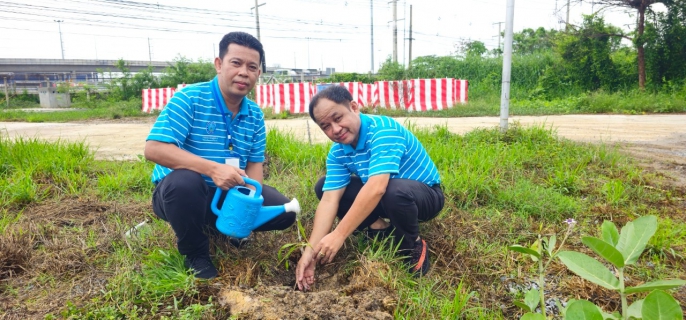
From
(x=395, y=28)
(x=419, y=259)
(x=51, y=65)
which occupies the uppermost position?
(x=395, y=28)

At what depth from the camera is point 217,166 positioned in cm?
202

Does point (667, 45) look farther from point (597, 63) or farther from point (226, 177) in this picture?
point (226, 177)

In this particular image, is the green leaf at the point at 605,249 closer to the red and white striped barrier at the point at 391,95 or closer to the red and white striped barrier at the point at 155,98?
the red and white striped barrier at the point at 391,95

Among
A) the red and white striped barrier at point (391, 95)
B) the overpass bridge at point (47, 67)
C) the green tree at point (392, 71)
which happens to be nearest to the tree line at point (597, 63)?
the green tree at point (392, 71)

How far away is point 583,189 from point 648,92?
12.4 m

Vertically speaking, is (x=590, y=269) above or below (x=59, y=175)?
above

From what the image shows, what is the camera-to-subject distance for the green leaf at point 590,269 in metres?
0.90

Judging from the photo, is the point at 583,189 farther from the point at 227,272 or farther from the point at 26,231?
the point at 26,231

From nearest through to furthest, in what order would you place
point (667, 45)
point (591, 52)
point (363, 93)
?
1. point (667, 45)
2. point (363, 93)
3. point (591, 52)

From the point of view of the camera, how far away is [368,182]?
206 centimetres

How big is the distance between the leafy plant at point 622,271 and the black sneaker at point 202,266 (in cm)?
158

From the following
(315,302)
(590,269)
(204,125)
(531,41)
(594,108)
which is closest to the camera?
(590,269)

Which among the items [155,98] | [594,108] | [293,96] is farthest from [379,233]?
[155,98]

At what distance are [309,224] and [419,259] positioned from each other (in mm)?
755
